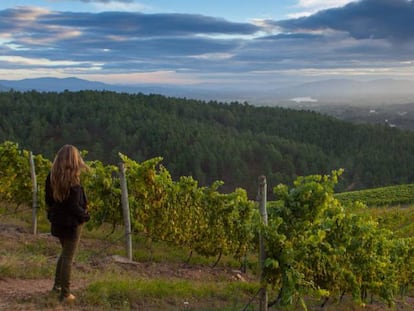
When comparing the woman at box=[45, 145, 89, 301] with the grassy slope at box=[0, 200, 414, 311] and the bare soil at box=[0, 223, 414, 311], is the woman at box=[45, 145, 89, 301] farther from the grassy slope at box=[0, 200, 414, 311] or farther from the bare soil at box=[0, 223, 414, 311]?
the grassy slope at box=[0, 200, 414, 311]

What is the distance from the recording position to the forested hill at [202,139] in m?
91.8

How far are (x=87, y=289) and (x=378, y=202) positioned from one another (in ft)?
122

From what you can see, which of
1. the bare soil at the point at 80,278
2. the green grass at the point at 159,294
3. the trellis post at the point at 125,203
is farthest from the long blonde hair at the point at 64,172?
the trellis post at the point at 125,203

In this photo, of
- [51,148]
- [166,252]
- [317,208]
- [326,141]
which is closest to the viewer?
[317,208]

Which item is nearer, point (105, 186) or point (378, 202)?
point (105, 186)

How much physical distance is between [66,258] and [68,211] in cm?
79

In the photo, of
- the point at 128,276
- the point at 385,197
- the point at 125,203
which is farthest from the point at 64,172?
the point at 385,197

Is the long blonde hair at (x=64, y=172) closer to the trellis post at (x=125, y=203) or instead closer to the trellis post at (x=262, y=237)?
the trellis post at (x=262, y=237)

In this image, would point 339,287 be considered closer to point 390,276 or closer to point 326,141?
point 390,276

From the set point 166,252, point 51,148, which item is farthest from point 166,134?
point 166,252

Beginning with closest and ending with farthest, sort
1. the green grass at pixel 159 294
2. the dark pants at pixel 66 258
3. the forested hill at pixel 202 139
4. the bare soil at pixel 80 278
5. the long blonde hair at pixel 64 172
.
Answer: the long blonde hair at pixel 64 172 < the dark pants at pixel 66 258 < the bare soil at pixel 80 278 < the green grass at pixel 159 294 < the forested hill at pixel 202 139

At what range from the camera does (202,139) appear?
97.4m

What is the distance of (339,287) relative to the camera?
9.67 meters

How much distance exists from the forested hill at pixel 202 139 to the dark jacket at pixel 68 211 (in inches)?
3135
